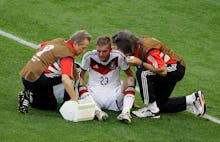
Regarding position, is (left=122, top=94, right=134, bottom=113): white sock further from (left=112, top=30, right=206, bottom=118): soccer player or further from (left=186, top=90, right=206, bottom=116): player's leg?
(left=186, top=90, right=206, bottom=116): player's leg

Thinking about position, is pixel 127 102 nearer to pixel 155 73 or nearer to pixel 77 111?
pixel 155 73

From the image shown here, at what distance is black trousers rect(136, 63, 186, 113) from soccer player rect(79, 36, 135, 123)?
16cm

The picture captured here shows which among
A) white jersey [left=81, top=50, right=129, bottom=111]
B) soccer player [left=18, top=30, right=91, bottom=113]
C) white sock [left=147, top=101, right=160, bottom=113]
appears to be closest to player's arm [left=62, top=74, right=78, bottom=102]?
soccer player [left=18, top=30, right=91, bottom=113]

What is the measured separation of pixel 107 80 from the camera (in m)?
9.80

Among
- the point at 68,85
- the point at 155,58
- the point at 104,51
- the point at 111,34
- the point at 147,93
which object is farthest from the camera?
the point at 111,34

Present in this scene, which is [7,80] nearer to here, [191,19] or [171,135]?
[171,135]

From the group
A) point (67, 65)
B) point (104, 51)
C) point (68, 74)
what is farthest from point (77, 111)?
point (104, 51)

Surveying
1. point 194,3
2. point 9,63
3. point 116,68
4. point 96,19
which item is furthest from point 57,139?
point 194,3

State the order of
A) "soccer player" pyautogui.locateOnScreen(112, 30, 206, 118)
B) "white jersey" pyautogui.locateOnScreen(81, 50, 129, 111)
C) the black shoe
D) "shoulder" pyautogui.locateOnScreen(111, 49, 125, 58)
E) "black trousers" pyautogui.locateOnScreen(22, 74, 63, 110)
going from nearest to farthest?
"soccer player" pyautogui.locateOnScreen(112, 30, 206, 118) < the black shoe < "black trousers" pyautogui.locateOnScreen(22, 74, 63, 110) < "shoulder" pyautogui.locateOnScreen(111, 49, 125, 58) < "white jersey" pyautogui.locateOnScreen(81, 50, 129, 111)

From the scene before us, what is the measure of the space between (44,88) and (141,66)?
1.22m

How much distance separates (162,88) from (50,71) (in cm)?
147

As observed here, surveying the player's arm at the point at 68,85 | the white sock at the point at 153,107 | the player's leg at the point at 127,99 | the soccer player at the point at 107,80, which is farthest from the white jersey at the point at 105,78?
the player's arm at the point at 68,85

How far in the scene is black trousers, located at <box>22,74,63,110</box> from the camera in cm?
923

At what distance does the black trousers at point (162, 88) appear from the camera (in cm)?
934
